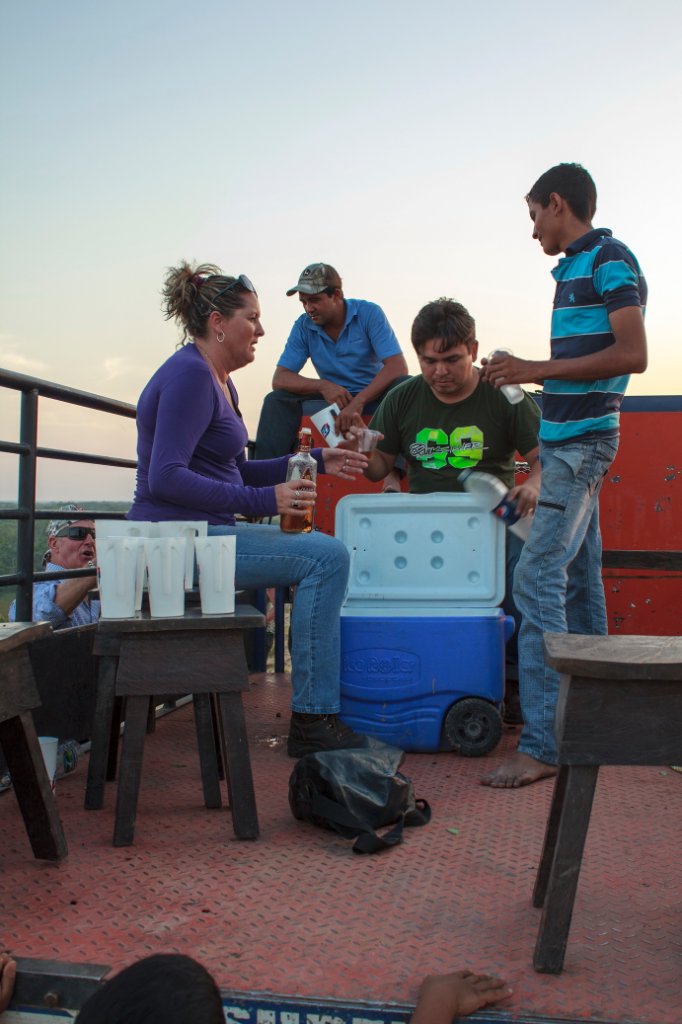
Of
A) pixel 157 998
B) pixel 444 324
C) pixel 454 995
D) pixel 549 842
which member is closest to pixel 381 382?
pixel 444 324

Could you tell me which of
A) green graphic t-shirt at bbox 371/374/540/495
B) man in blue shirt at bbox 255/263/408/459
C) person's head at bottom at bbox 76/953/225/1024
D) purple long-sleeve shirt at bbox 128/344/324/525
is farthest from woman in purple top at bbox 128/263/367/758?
person's head at bottom at bbox 76/953/225/1024

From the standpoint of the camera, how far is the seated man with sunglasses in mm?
3396

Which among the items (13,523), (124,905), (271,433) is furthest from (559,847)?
(271,433)

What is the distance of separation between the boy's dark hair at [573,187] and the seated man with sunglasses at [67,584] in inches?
80.1

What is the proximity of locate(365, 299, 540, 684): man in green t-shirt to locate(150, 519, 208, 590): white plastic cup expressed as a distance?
1.45 m

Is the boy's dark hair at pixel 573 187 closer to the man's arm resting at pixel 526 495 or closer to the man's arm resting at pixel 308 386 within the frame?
the man's arm resting at pixel 526 495

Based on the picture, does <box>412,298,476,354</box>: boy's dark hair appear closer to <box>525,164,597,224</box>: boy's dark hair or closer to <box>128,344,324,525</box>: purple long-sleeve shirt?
<box>525,164,597,224</box>: boy's dark hair

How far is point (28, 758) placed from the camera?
7.29 ft

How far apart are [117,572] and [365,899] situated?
3.39 ft

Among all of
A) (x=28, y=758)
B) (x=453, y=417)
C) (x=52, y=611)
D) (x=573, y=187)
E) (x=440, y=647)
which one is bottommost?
(x=28, y=758)

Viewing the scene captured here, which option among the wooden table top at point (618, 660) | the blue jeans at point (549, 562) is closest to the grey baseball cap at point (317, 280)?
the blue jeans at point (549, 562)

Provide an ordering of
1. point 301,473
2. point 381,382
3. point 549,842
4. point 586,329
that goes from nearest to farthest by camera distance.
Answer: point 549,842
point 586,329
point 301,473
point 381,382

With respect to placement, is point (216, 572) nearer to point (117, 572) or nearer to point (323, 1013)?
point (117, 572)

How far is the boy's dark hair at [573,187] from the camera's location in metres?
2.99
